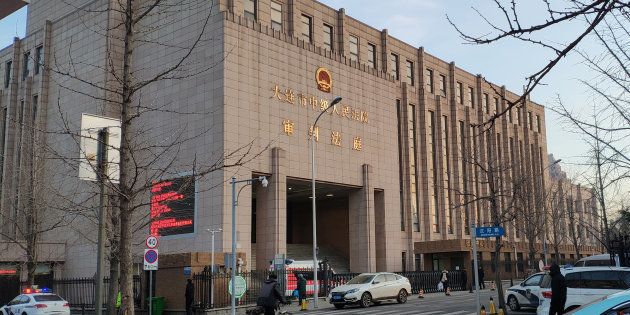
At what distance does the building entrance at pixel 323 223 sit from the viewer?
49188mm

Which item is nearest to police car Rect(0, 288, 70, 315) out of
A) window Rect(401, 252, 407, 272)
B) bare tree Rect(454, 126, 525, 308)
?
bare tree Rect(454, 126, 525, 308)

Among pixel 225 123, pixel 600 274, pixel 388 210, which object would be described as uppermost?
pixel 225 123

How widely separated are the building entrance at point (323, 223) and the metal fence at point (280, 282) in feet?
31.5

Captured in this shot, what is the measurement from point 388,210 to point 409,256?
21.1 feet

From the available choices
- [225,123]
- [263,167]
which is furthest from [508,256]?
[225,123]

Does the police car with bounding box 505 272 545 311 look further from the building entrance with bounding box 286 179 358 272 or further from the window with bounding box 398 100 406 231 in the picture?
the window with bounding box 398 100 406 231

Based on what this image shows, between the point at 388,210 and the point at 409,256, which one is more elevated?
the point at 388,210

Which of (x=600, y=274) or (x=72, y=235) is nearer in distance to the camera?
(x=600, y=274)

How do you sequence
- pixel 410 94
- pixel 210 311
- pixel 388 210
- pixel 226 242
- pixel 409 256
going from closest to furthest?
pixel 210 311, pixel 226 242, pixel 388 210, pixel 409 256, pixel 410 94

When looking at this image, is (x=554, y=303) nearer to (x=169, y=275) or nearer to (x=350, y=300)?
(x=350, y=300)

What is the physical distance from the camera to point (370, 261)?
151 ft

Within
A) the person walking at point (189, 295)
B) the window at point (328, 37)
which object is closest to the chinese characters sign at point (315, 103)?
the window at point (328, 37)

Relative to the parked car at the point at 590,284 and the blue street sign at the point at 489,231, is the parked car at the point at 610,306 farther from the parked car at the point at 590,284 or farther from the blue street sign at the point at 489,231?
the blue street sign at the point at 489,231

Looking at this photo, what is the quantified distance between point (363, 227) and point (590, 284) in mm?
31751
